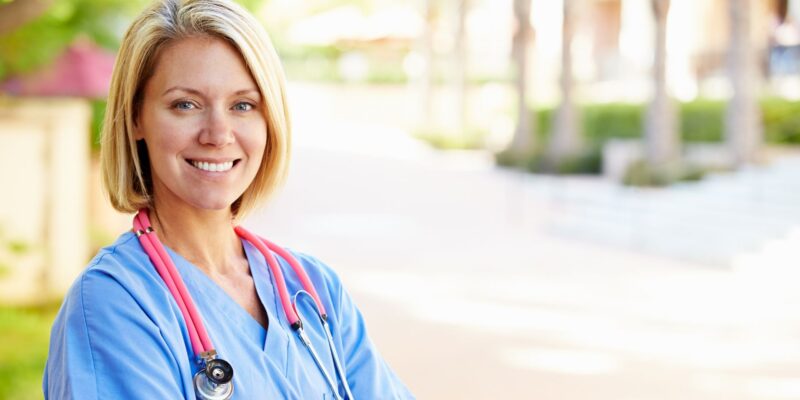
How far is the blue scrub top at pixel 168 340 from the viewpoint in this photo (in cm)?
171

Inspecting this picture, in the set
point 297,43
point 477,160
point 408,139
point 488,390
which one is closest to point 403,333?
point 488,390

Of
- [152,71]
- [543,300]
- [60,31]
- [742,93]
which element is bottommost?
[543,300]

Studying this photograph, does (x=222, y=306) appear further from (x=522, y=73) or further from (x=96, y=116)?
(x=522, y=73)

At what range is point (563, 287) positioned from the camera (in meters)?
9.94

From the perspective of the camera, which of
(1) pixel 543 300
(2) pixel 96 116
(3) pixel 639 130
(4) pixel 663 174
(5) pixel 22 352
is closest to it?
(5) pixel 22 352

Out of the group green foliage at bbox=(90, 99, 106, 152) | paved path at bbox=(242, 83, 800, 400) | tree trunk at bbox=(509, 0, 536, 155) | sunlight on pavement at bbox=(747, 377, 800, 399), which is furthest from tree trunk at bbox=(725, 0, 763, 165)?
sunlight on pavement at bbox=(747, 377, 800, 399)

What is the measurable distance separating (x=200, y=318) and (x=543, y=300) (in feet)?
25.1

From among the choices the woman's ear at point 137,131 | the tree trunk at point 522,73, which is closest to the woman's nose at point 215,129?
the woman's ear at point 137,131

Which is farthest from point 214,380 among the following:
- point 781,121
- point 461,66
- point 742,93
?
point 461,66

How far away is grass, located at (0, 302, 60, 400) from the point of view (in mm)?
6406

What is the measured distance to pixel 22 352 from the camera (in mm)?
7359

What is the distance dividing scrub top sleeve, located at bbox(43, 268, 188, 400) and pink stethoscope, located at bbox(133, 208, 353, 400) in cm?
5

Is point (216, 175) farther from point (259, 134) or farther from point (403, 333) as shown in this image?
point (403, 333)

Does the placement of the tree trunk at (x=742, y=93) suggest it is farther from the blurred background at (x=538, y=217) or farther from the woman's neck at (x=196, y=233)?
the woman's neck at (x=196, y=233)
